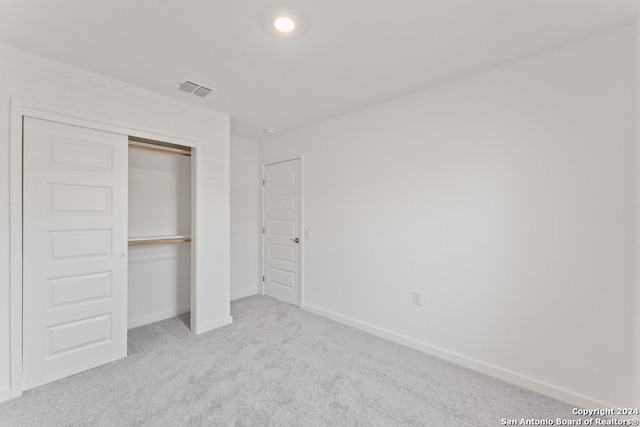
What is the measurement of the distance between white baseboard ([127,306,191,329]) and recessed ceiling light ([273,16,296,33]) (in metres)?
3.31

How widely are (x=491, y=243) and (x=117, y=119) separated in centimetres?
335

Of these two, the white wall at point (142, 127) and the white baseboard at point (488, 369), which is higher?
the white wall at point (142, 127)

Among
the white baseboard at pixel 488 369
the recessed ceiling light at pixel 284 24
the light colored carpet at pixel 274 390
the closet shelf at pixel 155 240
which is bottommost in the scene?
the light colored carpet at pixel 274 390

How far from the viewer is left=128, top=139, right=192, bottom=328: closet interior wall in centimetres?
315

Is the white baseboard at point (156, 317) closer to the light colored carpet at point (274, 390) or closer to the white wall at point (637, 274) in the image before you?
the light colored carpet at point (274, 390)

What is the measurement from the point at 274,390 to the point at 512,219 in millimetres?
2223

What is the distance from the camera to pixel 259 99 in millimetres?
2820

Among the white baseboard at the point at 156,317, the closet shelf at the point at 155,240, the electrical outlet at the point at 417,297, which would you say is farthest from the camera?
the white baseboard at the point at 156,317

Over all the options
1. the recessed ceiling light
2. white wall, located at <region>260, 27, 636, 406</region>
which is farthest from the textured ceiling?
white wall, located at <region>260, 27, 636, 406</region>

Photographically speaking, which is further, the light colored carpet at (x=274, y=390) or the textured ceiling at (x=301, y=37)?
the light colored carpet at (x=274, y=390)

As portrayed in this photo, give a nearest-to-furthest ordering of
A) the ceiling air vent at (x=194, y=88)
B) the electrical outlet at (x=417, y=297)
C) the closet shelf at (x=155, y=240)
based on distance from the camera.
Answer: the ceiling air vent at (x=194, y=88) → the electrical outlet at (x=417, y=297) → the closet shelf at (x=155, y=240)

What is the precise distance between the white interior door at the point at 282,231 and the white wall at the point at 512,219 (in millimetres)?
935

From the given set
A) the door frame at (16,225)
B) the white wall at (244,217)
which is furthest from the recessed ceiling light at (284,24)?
the white wall at (244,217)

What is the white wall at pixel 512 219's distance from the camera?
1795 mm
